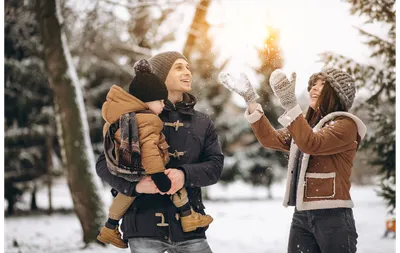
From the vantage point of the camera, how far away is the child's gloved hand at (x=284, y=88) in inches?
89.7

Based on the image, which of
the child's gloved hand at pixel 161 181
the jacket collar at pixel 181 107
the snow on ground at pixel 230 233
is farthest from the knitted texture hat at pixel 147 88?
the snow on ground at pixel 230 233

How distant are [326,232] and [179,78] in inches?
42.8

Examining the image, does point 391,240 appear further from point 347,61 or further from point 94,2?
point 94,2

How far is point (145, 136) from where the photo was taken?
2135 millimetres

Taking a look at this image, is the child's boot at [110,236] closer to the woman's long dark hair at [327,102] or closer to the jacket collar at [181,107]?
the jacket collar at [181,107]

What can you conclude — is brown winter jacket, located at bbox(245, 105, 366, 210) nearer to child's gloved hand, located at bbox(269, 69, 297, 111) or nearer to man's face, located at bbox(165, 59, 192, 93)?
child's gloved hand, located at bbox(269, 69, 297, 111)

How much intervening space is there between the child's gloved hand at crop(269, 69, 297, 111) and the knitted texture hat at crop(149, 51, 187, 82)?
0.55m

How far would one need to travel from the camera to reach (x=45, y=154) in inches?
548

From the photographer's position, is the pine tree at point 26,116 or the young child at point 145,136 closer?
the young child at point 145,136

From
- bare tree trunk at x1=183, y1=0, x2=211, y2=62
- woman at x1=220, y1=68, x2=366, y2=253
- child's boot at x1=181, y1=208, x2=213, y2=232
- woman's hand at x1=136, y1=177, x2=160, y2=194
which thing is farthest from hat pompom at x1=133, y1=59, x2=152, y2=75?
bare tree trunk at x1=183, y1=0, x2=211, y2=62

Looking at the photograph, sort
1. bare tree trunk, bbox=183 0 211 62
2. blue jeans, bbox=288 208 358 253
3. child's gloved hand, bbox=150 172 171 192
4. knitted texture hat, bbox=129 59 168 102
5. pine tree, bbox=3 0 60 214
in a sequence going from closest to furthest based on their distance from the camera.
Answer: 1. child's gloved hand, bbox=150 172 171 192
2. knitted texture hat, bbox=129 59 168 102
3. blue jeans, bbox=288 208 358 253
4. bare tree trunk, bbox=183 0 211 62
5. pine tree, bbox=3 0 60 214

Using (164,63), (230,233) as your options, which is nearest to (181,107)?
(164,63)

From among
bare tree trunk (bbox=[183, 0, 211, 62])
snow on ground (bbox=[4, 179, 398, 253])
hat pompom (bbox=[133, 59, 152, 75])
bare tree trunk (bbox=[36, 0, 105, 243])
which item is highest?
bare tree trunk (bbox=[183, 0, 211, 62])

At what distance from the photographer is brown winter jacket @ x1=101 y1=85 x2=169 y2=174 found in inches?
82.9
